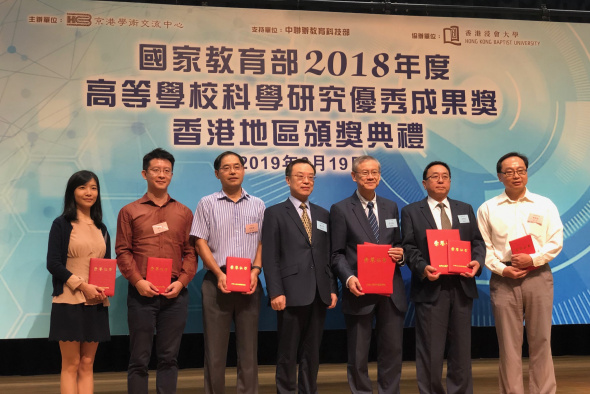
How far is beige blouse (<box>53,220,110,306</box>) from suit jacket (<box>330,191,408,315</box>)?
144 centimetres

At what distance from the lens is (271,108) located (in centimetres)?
501

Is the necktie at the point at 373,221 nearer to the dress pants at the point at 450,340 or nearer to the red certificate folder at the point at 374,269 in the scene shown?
the red certificate folder at the point at 374,269

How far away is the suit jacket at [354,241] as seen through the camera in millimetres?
3816

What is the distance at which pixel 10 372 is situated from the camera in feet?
16.3

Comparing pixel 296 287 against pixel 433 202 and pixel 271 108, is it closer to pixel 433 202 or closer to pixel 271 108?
pixel 433 202

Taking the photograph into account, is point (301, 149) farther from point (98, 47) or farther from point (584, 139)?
point (584, 139)

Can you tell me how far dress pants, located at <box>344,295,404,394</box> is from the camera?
3767 mm

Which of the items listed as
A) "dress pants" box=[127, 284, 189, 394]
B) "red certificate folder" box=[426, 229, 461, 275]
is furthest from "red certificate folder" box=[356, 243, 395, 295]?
"dress pants" box=[127, 284, 189, 394]

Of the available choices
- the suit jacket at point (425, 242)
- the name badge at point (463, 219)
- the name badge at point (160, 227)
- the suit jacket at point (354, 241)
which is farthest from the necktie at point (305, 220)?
the name badge at point (463, 219)

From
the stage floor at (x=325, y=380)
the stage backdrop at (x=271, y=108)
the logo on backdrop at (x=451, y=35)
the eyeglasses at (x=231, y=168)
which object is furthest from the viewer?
the logo on backdrop at (x=451, y=35)

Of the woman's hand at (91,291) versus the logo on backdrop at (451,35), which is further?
the logo on backdrop at (451,35)

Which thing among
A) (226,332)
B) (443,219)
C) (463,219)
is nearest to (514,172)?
(463,219)

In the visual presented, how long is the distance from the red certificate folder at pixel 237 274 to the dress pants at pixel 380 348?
722 mm

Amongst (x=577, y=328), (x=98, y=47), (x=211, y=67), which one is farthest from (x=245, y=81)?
(x=577, y=328)
